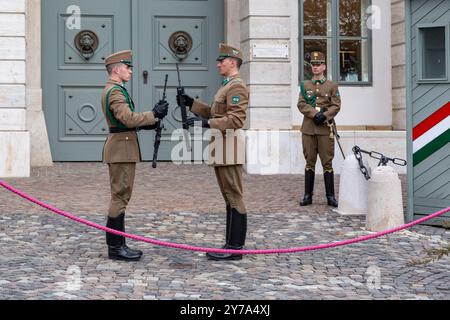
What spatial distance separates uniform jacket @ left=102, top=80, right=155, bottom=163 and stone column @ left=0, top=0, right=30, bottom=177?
6.44 meters

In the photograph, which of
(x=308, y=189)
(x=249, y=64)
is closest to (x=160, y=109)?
(x=308, y=189)

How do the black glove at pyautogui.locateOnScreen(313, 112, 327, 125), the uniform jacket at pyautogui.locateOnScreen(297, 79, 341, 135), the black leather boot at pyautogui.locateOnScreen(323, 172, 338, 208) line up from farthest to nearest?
the uniform jacket at pyautogui.locateOnScreen(297, 79, 341, 135), the black leather boot at pyautogui.locateOnScreen(323, 172, 338, 208), the black glove at pyautogui.locateOnScreen(313, 112, 327, 125)

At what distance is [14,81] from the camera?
45.1 feet

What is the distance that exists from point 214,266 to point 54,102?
30.5ft

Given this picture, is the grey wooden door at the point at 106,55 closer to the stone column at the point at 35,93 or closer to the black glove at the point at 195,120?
the stone column at the point at 35,93

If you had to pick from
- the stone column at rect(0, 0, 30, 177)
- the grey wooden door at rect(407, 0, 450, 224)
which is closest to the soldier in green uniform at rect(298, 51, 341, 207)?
the grey wooden door at rect(407, 0, 450, 224)

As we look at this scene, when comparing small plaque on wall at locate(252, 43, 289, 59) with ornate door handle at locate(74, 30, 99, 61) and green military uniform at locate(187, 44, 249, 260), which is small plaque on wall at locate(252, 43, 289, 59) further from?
green military uniform at locate(187, 44, 249, 260)

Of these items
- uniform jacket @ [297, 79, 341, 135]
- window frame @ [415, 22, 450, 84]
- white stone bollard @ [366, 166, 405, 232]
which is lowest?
white stone bollard @ [366, 166, 405, 232]

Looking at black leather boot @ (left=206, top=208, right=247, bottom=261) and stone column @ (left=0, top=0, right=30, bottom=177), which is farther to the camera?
stone column @ (left=0, top=0, right=30, bottom=177)

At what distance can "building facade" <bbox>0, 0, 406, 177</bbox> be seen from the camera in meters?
14.8

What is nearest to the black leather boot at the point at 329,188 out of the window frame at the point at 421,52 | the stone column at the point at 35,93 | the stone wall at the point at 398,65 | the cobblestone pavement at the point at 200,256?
the cobblestone pavement at the point at 200,256

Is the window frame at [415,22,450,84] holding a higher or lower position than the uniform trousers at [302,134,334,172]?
higher

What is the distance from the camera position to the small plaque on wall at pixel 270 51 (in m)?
14.7

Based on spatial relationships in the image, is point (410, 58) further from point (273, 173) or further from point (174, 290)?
point (273, 173)
